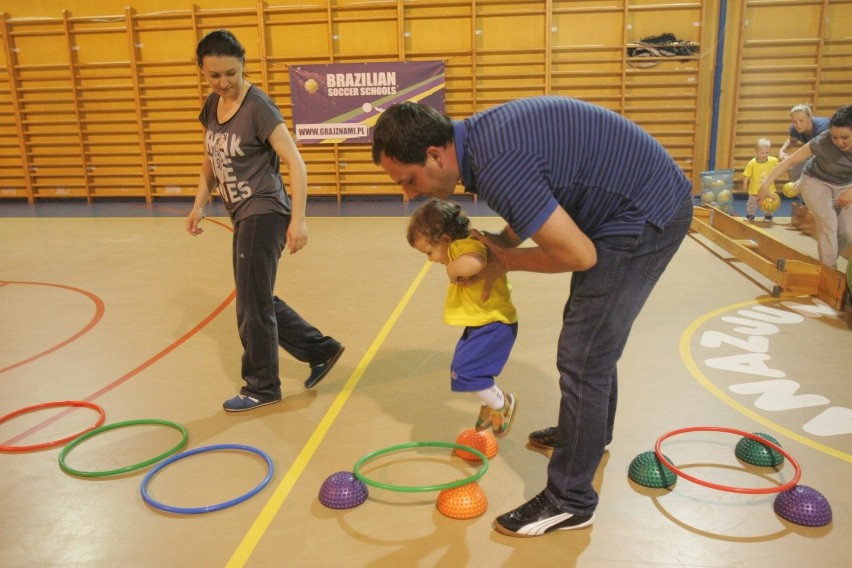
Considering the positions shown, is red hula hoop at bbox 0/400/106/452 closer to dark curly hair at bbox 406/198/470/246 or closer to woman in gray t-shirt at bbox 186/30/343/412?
woman in gray t-shirt at bbox 186/30/343/412

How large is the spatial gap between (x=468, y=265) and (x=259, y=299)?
1357 mm

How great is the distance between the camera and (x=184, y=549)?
8.33ft

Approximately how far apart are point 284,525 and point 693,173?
441 inches

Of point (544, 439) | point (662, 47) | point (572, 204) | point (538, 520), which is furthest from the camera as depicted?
point (662, 47)

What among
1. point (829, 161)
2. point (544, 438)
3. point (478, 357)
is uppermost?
point (829, 161)

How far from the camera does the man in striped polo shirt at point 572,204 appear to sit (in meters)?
2.04

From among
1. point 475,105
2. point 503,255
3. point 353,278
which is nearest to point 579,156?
point 503,255

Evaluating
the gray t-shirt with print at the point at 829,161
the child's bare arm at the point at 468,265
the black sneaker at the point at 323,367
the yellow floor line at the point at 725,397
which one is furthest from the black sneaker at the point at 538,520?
the gray t-shirt with print at the point at 829,161

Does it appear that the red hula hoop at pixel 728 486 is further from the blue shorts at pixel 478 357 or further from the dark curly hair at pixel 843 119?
the dark curly hair at pixel 843 119

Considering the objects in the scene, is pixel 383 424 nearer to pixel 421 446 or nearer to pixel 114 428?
pixel 421 446

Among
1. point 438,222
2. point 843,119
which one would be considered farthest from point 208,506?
point 843,119

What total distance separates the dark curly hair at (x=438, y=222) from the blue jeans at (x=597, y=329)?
710 millimetres

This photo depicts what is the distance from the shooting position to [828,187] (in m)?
5.83

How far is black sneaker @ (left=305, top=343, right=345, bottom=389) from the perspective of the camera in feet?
13.4
